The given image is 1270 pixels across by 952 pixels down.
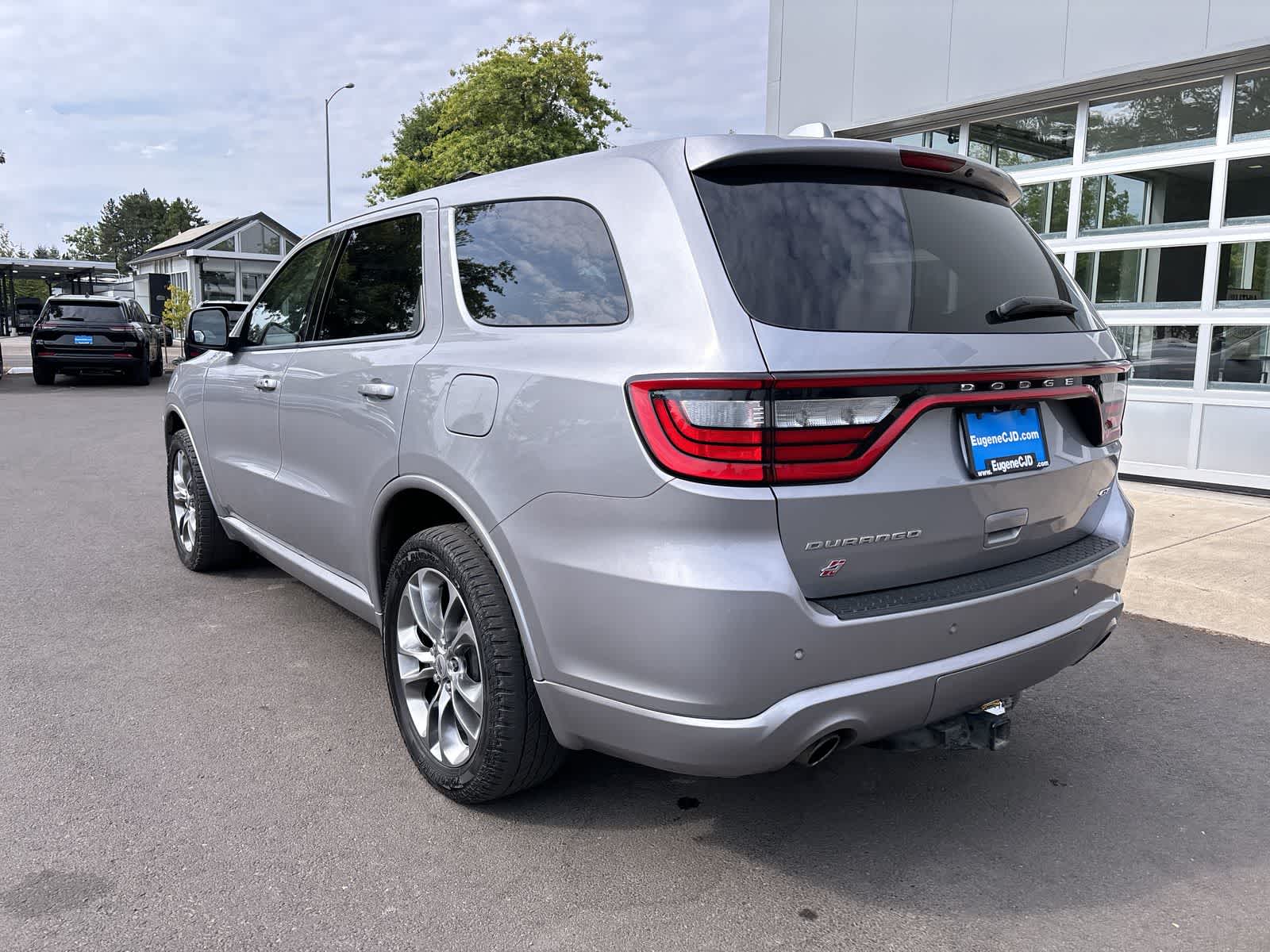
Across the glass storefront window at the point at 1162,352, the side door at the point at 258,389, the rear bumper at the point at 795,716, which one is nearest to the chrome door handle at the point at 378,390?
the side door at the point at 258,389

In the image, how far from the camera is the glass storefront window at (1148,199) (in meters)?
8.20

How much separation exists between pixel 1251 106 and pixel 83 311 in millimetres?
18585

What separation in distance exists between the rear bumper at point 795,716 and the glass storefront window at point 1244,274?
6638 millimetres

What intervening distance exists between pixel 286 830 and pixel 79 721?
1172 millimetres

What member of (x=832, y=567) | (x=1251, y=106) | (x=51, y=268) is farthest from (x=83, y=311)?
(x=832, y=567)

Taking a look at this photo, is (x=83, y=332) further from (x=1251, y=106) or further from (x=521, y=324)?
(x=521, y=324)

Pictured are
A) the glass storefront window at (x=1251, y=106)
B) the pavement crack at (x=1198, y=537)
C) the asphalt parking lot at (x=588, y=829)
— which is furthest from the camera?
the glass storefront window at (x=1251, y=106)

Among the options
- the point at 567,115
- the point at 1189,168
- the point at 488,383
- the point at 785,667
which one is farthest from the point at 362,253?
the point at 567,115

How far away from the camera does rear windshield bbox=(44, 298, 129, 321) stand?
1859cm

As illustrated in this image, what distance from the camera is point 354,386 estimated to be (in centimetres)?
338

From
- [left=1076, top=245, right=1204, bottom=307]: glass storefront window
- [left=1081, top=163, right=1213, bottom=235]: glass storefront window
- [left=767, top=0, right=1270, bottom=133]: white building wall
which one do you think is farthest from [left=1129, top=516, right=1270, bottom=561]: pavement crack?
[left=767, top=0, right=1270, bottom=133]: white building wall

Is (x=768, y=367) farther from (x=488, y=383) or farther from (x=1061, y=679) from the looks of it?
(x=1061, y=679)

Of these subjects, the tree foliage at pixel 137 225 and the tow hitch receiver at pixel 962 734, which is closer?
the tow hitch receiver at pixel 962 734

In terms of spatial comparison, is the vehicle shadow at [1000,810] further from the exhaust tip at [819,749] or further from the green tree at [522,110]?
the green tree at [522,110]
